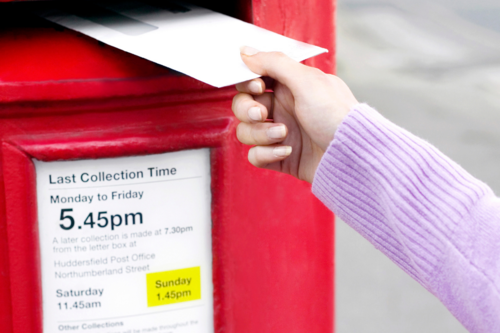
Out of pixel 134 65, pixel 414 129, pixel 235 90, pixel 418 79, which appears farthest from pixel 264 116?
pixel 418 79

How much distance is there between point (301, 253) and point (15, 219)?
1.58 feet

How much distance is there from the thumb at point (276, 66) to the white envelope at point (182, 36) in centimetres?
1

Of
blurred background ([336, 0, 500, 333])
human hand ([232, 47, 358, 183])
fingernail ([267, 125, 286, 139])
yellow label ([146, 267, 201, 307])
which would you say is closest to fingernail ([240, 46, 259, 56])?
human hand ([232, 47, 358, 183])

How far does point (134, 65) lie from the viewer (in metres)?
0.91

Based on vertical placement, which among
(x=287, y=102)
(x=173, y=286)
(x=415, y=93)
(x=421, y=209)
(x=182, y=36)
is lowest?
(x=415, y=93)

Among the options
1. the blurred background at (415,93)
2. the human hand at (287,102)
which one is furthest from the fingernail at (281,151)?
the blurred background at (415,93)

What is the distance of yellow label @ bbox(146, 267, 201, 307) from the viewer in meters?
0.98

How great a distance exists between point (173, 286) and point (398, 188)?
16.0 inches

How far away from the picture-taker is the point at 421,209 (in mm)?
809

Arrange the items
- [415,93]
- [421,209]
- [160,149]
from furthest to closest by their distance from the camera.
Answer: [415,93] < [160,149] < [421,209]

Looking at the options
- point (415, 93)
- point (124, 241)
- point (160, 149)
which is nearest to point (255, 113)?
point (160, 149)

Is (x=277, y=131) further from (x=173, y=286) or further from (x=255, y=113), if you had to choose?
(x=173, y=286)

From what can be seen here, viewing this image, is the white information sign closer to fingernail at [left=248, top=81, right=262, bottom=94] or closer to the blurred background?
fingernail at [left=248, top=81, right=262, bottom=94]

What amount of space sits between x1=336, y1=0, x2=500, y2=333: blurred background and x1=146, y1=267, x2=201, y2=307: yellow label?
135cm
